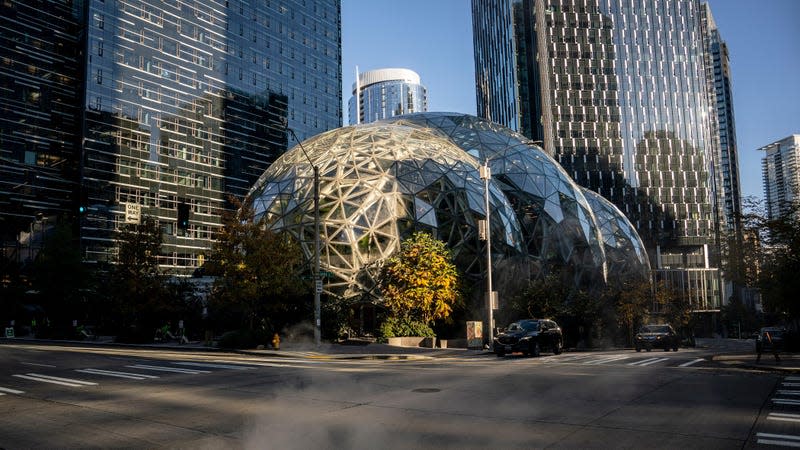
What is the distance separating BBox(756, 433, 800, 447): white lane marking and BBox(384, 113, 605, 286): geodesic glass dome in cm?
3528

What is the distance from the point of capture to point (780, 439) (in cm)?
809

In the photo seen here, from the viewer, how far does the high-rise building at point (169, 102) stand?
8125 cm

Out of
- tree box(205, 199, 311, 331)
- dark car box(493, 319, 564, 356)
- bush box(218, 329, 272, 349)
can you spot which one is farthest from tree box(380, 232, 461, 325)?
dark car box(493, 319, 564, 356)

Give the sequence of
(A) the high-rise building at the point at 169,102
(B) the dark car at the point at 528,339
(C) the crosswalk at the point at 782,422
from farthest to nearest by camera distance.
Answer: (A) the high-rise building at the point at 169,102 → (B) the dark car at the point at 528,339 → (C) the crosswalk at the point at 782,422

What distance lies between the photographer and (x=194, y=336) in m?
45.8

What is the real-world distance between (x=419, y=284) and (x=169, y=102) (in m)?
73.9

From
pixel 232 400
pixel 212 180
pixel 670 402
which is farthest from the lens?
pixel 212 180

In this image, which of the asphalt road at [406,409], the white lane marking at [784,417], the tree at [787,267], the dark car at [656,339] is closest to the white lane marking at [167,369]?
the asphalt road at [406,409]

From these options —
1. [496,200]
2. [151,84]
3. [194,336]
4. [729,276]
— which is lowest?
[194,336]

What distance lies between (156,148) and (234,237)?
64478 millimetres

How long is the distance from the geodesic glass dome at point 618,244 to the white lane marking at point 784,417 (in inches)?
1865

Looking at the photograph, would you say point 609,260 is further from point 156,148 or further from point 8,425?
point 156,148

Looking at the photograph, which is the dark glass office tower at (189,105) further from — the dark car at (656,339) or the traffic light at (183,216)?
the dark car at (656,339)

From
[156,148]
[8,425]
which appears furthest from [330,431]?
[156,148]
